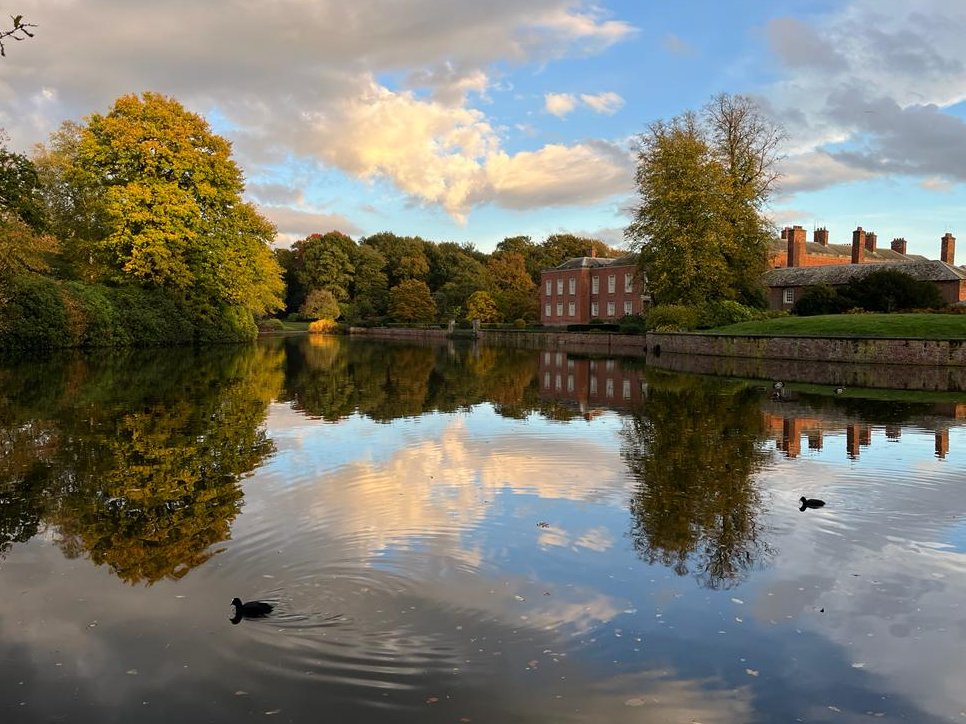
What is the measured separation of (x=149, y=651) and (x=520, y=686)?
8.69 ft

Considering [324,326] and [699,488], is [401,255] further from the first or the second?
[699,488]

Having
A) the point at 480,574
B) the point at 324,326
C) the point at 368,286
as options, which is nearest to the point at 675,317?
the point at 480,574

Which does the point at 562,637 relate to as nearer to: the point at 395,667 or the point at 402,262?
the point at 395,667

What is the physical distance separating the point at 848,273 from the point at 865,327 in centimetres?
2124

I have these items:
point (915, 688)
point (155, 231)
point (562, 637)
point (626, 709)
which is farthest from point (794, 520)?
point (155, 231)

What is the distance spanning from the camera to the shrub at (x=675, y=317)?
44.7 meters

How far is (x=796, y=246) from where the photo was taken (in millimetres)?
66875

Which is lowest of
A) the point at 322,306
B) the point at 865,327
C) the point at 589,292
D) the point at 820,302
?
the point at 865,327

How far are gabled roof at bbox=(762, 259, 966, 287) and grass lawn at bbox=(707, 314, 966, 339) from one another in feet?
39.7

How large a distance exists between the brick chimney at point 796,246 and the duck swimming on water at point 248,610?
225ft

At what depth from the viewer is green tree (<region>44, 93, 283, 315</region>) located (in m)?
43.5

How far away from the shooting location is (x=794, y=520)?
8539mm

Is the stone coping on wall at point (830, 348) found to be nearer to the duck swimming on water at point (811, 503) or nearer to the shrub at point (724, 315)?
the shrub at point (724, 315)

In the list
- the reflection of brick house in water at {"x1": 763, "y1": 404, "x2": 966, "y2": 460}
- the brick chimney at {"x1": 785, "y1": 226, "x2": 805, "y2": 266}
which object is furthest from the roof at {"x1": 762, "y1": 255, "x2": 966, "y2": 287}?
the reflection of brick house in water at {"x1": 763, "y1": 404, "x2": 966, "y2": 460}
